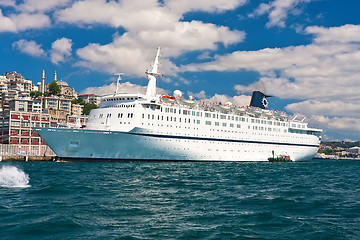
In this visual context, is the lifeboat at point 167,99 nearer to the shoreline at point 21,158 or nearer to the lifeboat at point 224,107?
the lifeboat at point 224,107

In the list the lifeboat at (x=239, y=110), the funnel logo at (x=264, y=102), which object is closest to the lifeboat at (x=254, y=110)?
the lifeboat at (x=239, y=110)

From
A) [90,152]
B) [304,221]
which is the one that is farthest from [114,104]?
[304,221]

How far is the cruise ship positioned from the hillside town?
9.42ft

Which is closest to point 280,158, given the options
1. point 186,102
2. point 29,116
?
point 186,102

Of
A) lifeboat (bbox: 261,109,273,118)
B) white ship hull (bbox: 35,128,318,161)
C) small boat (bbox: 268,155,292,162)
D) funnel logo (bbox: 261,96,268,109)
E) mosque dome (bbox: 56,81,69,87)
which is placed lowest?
small boat (bbox: 268,155,292,162)

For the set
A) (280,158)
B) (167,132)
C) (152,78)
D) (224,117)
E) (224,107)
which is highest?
(152,78)

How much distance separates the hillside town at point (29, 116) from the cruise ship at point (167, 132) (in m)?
2.87

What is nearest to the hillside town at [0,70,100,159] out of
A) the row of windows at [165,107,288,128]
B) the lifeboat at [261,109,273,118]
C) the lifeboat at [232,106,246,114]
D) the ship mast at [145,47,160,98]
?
the ship mast at [145,47,160,98]

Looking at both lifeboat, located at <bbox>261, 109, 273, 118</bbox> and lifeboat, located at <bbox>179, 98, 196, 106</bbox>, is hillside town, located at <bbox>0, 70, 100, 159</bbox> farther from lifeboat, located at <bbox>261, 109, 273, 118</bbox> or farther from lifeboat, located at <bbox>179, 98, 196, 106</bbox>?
lifeboat, located at <bbox>261, 109, 273, 118</bbox>

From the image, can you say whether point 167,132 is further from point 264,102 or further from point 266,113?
point 264,102

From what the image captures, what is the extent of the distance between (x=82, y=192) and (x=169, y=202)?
4411 mm

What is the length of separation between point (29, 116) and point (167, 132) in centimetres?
4121

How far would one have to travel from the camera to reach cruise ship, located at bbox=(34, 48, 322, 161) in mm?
36656

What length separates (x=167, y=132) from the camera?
4119cm
